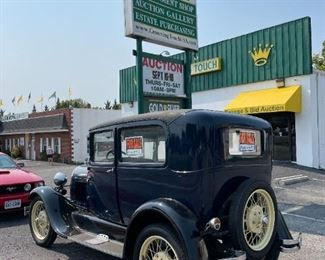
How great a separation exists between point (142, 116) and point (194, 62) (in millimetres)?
16571

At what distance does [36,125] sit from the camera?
36.2 metres

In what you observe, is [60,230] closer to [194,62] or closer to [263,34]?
[263,34]

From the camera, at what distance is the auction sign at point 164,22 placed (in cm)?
927

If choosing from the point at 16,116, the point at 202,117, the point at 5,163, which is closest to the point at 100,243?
the point at 202,117

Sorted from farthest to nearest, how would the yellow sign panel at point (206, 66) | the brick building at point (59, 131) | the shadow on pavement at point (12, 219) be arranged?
the brick building at point (59, 131) < the yellow sign panel at point (206, 66) < the shadow on pavement at point (12, 219)

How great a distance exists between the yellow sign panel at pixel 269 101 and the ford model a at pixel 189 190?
11.0 metres

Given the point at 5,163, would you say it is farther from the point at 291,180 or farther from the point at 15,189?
the point at 291,180

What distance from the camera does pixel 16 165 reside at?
9938 mm

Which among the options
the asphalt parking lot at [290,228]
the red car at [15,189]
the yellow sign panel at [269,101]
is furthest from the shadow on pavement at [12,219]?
the yellow sign panel at [269,101]

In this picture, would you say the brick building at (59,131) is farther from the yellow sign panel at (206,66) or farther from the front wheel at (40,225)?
the front wheel at (40,225)

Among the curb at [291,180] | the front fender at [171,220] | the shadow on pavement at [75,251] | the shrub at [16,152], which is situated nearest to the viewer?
the front fender at [171,220]

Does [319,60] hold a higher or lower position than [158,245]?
higher

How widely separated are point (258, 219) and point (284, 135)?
13.5 metres

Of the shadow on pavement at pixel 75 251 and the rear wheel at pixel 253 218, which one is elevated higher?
the rear wheel at pixel 253 218
